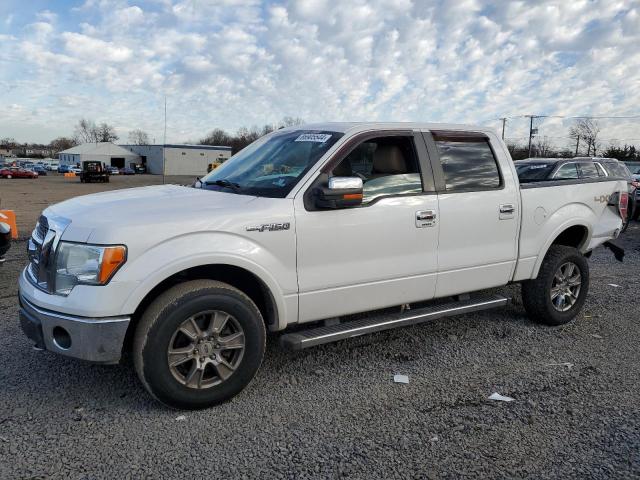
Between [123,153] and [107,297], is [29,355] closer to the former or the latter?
[107,297]

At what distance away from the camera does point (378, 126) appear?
13.9 ft

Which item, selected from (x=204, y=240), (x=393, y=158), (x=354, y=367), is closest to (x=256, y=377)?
(x=354, y=367)

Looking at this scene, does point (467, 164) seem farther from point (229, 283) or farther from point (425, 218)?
point (229, 283)

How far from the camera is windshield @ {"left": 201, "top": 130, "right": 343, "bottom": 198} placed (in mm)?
3853

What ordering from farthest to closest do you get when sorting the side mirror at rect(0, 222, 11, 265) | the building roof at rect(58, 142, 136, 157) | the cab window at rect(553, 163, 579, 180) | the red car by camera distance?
the building roof at rect(58, 142, 136, 157) → the red car → the cab window at rect(553, 163, 579, 180) → the side mirror at rect(0, 222, 11, 265)

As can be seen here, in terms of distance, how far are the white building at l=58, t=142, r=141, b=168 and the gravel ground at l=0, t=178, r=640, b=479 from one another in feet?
319

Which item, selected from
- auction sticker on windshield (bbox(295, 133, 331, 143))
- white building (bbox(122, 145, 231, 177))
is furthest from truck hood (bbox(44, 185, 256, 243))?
white building (bbox(122, 145, 231, 177))

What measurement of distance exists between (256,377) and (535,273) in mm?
2893

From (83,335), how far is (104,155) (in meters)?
101

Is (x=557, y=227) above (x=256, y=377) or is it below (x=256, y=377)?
above

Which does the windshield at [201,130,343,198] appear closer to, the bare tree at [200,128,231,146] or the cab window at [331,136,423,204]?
the cab window at [331,136,423,204]

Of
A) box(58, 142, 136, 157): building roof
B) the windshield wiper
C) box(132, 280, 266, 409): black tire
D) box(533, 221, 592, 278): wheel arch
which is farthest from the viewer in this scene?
box(58, 142, 136, 157): building roof

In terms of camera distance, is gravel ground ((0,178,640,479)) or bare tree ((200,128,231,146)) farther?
bare tree ((200,128,231,146))

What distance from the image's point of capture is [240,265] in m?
3.44
